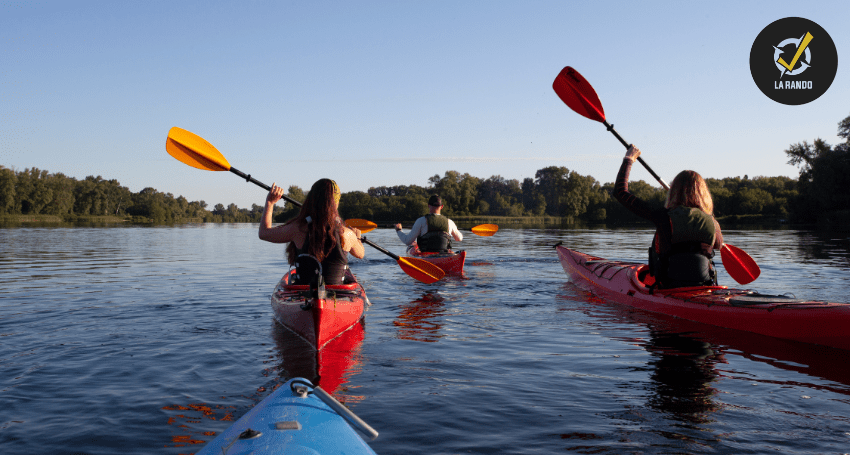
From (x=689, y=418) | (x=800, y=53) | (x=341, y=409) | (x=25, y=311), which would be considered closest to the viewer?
(x=341, y=409)

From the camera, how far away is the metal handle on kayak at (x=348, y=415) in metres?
2.08

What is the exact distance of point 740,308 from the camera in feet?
17.7

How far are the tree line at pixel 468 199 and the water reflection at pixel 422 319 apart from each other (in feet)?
147

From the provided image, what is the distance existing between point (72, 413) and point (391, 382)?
208 centimetres

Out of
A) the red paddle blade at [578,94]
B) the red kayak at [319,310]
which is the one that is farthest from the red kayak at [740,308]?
the red kayak at [319,310]

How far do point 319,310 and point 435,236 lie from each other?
23.5ft

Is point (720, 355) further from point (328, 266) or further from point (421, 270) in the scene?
point (421, 270)

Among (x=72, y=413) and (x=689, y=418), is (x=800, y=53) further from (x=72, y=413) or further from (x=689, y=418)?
(x=72, y=413)

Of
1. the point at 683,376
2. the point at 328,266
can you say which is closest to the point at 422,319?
the point at 328,266

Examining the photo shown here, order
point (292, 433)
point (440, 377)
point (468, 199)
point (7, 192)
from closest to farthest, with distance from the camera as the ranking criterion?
point (292, 433)
point (440, 377)
point (7, 192)
point (468, 199)

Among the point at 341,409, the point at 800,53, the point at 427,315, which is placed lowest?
the point at 427,315

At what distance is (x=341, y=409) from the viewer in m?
2.22

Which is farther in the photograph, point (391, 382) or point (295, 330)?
point (295, 330)

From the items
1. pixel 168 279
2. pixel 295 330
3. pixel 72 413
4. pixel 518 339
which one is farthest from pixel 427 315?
pixel 168 279
